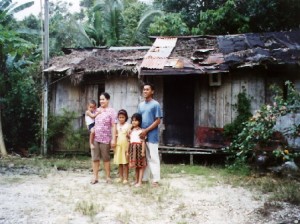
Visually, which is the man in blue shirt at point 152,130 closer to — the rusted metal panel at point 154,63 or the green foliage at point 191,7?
the rusted metal panel at point 154,63

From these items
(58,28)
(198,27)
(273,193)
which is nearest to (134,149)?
(273,193)

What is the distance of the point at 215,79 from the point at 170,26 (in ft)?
19.9

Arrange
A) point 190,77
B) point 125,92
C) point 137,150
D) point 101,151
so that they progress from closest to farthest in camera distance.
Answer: point 137,150, point 101,151, point 190,77, point 125,92

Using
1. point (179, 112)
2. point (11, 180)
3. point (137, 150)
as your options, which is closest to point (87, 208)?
point (137, 150)

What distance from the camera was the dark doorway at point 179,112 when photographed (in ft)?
31.8

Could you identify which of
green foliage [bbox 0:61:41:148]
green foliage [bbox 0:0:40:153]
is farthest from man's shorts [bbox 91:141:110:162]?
green foliage [bbox 0:61:41:148]

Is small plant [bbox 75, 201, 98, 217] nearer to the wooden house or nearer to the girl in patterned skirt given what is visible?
the girl in patterned skirt

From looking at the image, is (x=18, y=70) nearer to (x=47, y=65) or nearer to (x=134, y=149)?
(x=47, y=65)

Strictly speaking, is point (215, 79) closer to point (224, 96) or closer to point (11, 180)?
point (224, 96)

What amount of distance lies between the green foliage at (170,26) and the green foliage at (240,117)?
6274mm

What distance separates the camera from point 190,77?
9.66m

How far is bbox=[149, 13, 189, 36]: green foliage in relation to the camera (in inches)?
569

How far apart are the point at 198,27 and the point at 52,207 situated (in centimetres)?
1153

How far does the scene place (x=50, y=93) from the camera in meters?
11.1
